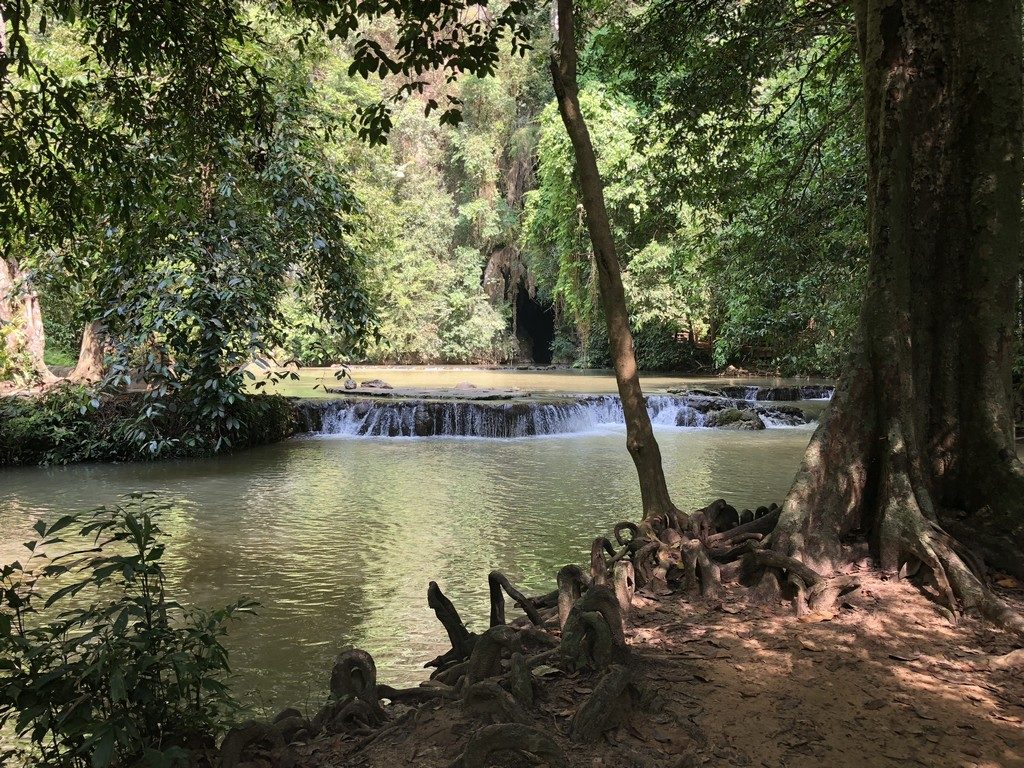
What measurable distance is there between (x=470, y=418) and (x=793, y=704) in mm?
13759

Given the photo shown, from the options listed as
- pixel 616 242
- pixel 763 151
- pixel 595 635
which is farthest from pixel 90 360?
pixel 616 242

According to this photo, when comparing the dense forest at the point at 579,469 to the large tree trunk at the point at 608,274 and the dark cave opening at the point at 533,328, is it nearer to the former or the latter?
the large tree trunk at the point at 608,274

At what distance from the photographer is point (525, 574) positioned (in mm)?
6641

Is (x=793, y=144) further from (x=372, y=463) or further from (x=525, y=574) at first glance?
(x=372, y=463)

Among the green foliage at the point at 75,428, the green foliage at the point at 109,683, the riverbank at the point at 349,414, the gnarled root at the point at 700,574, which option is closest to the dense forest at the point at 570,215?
the green foliage at the point at 75,428

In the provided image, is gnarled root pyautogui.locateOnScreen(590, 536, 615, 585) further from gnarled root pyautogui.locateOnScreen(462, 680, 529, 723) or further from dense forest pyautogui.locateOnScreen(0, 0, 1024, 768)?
gnarled root pyautogui.locateOnScreen(462, 680, 529, 723)

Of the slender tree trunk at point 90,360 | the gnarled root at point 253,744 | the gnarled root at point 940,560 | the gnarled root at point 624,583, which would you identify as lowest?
the gnarled root at point 253,744

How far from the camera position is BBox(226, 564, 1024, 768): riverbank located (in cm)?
249

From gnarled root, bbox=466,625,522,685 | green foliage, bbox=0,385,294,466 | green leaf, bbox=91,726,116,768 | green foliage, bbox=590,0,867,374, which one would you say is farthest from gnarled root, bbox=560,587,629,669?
green foliage, bbox=0,385,294,466

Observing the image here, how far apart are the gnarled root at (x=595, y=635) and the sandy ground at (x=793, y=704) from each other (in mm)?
78

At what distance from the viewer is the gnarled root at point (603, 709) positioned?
2.60m

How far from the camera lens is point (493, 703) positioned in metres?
2.75

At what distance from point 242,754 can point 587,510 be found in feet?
22.1

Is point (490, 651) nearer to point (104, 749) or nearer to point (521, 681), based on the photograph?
point (521, 681)
